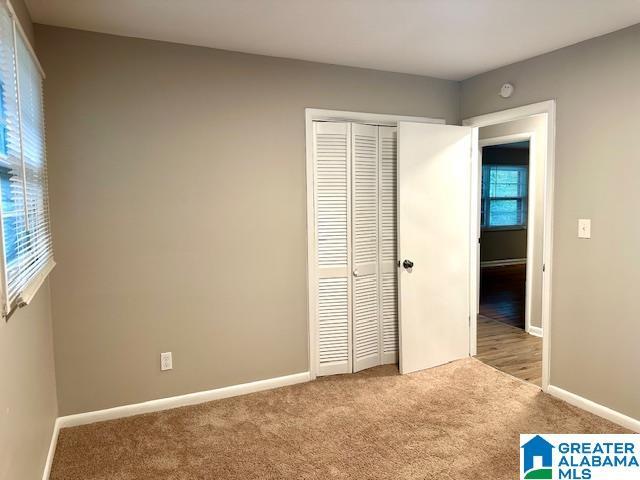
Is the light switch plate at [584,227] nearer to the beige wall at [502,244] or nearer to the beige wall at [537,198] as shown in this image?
the beige wall at [537,198]

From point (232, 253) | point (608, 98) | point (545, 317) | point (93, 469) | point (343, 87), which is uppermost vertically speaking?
point (343, 87)

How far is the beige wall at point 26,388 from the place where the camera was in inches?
60.4

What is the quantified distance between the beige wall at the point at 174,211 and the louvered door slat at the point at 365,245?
0.34 m

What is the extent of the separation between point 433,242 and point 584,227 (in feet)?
3.61

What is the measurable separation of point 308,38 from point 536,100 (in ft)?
5.58

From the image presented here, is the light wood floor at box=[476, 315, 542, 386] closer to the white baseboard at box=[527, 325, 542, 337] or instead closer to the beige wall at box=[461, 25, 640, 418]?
the white baseboard at box=[527, 325, 542, 337]

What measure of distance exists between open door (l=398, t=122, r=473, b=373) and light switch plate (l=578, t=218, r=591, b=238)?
101 centimetres

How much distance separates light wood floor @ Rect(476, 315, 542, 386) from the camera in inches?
143

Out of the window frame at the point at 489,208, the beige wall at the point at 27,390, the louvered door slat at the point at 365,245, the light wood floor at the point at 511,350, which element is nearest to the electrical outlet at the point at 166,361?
the beige wall at the point at 27,390

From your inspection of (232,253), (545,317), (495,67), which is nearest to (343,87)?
(495,67)

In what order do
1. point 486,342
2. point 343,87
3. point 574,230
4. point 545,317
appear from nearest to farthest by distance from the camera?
1. point 574,230
2. point 545,317
3. point 343,87
4. point 486,342

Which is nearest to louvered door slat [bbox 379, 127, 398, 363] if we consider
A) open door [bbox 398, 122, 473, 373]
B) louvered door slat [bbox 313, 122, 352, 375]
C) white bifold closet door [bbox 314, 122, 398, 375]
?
white bifold closet door [bbox 314, 122, 398, 375]

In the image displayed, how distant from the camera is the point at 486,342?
172 inches

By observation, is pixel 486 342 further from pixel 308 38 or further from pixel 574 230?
pixel 308 38
